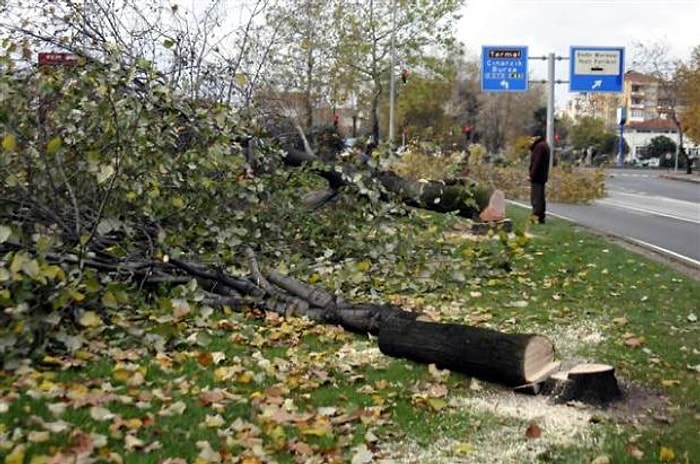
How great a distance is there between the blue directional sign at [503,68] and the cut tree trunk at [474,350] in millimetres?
21200

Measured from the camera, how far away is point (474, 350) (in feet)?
16.8

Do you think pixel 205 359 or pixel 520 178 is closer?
pixel 205 359

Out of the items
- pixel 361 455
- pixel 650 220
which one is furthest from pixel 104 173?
pixel 650 220

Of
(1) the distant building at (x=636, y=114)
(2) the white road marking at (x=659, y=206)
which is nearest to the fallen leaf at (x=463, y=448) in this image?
(2) the white road marking at (x=659, y=206)

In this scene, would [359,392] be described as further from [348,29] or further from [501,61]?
[348,29]

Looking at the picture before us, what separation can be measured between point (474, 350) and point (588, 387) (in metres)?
0.68

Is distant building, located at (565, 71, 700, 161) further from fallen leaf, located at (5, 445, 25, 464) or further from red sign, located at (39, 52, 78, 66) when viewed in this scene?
fallen leaf, located at (5, 445, 25, 464)

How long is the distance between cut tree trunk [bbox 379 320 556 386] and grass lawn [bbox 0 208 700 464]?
0.08 m

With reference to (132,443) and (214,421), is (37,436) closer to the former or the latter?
(132,443)

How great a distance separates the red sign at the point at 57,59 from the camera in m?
7.59

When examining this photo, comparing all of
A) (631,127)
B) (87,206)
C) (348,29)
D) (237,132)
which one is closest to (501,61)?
(348,29)

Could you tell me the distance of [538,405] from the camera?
4.76 meters

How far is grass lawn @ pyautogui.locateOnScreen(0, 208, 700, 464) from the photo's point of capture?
3957 millimetres

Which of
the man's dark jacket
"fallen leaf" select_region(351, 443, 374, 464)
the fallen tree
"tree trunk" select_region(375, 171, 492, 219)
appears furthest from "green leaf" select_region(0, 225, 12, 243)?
the man's dark jacket
